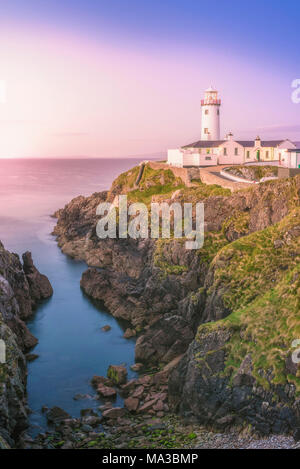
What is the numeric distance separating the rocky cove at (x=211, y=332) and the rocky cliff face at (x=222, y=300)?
8 centimetres

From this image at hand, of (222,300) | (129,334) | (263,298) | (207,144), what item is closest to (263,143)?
(207,144)

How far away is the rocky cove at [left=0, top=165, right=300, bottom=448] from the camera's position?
87.6ft

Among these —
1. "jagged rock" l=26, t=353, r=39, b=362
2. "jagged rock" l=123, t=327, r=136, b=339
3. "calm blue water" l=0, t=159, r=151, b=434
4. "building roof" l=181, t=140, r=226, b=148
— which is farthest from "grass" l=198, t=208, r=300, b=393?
"building roof" l=181, t=140, r=226, b=148

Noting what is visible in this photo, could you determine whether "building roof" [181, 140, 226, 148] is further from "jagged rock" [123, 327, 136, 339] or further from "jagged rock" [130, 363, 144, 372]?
"jagged rock" [130, 363, 144, 372]

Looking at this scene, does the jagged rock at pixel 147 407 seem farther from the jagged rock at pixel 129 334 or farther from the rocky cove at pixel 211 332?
the jagged rock at pixel 129 334

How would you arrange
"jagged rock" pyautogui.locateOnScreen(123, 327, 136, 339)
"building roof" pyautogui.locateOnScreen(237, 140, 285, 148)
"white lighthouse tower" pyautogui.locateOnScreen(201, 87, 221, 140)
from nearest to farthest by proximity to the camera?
"jagged rock" pyautogui.locateOnScreen(123, 327, 136, 339) < "building roof" pyautogui.locateOnScreen(237, 140, 285, 148) < "white lighthouse tower" pyautogui.locateOnScreen(201, 87, 221, 140)

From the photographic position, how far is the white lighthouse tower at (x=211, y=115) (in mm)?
89000

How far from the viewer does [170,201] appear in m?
62.7

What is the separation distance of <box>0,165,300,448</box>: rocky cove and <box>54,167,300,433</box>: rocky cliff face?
0.08 meters

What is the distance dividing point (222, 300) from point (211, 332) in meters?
4.95

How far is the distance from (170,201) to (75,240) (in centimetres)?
2280

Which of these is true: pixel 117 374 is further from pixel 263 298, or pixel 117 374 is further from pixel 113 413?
pixel 263 298

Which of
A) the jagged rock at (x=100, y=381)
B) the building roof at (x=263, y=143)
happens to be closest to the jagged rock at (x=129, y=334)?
the jagged rock at (x=100, y=381)
